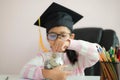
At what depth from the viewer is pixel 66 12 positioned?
36.3 inches

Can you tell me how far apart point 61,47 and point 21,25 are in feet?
3.68

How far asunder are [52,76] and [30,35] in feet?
3.88

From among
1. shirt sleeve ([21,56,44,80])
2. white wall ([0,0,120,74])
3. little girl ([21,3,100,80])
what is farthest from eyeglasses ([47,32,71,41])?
white wall ([0,0,120,74])

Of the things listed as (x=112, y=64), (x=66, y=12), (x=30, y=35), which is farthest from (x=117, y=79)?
(x=30, y=35)

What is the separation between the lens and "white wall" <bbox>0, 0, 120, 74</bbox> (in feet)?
Answer: 5.83

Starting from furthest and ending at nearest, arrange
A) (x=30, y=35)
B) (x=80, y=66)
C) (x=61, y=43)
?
(x=30, y=35) → (x=80, y=66) → (x=61, y=43)

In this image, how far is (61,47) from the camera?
0.81 meters

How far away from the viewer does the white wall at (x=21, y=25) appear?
178 centimetres

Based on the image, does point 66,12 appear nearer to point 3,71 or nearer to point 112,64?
point 112,64

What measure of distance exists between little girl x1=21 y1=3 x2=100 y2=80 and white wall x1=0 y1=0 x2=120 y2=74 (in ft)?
2.53

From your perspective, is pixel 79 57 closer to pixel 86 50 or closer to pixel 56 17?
pixel 86 50

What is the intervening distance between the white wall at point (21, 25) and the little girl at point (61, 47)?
2.53 feet

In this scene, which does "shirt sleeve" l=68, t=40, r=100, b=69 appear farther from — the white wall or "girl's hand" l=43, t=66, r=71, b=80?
the white wall

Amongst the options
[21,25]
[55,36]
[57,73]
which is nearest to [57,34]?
[55,36]
